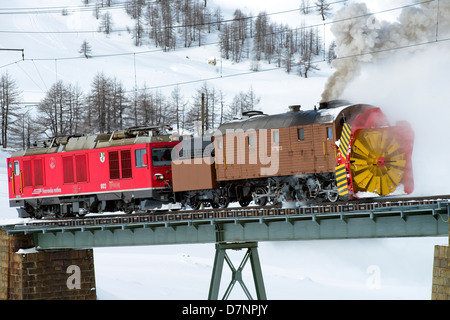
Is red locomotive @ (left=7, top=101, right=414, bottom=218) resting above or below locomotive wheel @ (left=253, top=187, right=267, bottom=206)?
above

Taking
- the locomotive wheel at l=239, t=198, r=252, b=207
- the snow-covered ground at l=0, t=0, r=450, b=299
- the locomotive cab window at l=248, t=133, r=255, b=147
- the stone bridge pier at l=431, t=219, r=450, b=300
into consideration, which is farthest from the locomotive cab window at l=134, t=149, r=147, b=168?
the stone bridge pier at l=431, t=219, r=450, b=300

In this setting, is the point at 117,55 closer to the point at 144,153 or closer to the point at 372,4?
the point at 372,4

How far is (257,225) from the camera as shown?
3178 cm

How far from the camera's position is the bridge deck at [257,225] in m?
27.0

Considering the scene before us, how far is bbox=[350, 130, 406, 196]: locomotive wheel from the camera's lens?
104 ft

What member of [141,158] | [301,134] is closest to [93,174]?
[141,158]

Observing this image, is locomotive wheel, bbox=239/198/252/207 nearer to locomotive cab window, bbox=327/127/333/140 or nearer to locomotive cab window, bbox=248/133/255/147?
locomotive cab window, bbox=248/133/255/147

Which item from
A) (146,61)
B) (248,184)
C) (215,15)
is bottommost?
(248,184)

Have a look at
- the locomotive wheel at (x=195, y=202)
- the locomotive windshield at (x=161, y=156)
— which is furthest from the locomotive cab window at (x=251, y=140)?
the locomotive windshield at (x=161, y=156)

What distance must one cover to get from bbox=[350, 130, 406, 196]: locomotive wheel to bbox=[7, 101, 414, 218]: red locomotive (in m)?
0.04

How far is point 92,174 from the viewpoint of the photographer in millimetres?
42531

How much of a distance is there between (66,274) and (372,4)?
167 meters

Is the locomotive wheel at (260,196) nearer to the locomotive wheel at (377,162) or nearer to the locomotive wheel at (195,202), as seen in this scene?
the locomotive wheel at (195,202)

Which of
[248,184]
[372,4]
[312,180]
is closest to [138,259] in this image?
[248,184]
